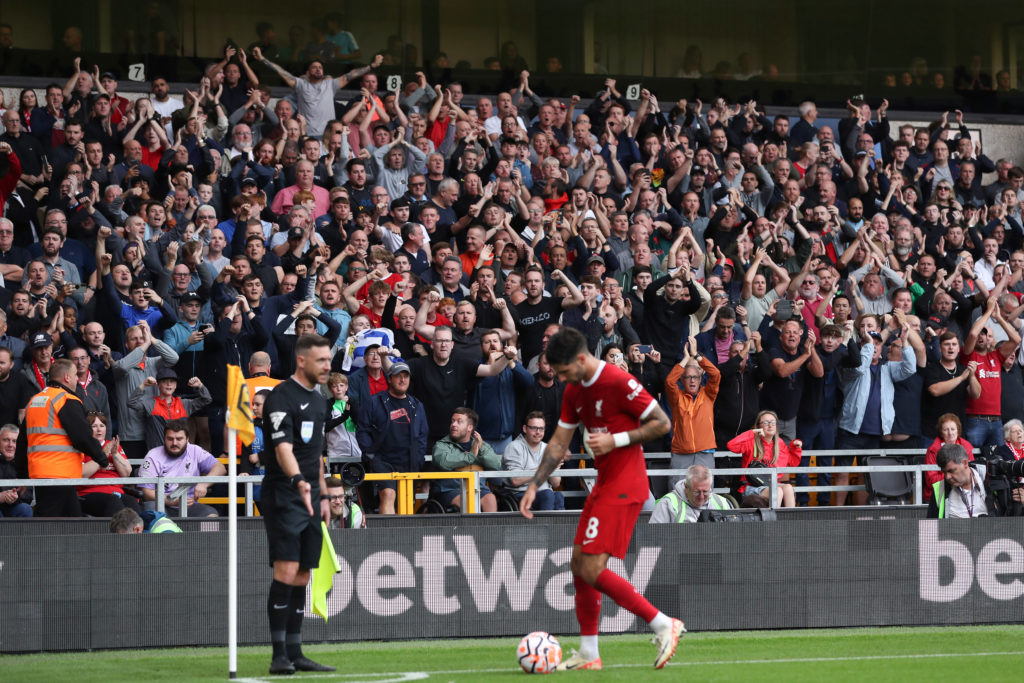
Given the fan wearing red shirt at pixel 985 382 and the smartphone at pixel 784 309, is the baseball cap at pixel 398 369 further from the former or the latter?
the fan wearing red shirt at pixel 985 382

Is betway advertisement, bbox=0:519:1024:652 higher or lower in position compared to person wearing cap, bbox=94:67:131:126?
lower

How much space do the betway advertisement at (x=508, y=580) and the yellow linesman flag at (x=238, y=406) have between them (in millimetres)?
2641

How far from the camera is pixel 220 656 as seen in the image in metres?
10.6

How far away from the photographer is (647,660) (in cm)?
1012

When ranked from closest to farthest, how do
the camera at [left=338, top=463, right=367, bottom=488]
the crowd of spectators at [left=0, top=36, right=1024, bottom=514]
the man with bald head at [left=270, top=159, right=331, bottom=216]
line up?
1. the camera at [left=338, top=463, right=367, bottom=488]
2. the crowd of spectators at [left=0, top=36, right=1024, bottom=514]
3. the man with bald head at [left=270, top=159, right=331, bottom=216]

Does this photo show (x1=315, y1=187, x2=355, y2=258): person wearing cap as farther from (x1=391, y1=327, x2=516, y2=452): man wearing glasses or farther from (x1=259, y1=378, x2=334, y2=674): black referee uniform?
(x1=259, y1=378, x2=334, y2=674): black referee uniform

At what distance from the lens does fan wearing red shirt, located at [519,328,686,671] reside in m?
9.17

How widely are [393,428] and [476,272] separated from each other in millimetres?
2615

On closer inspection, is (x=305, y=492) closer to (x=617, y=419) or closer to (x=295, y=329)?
(x=617, y=419)

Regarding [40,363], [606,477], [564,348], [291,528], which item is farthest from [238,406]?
[40,363]

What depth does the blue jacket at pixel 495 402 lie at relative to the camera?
14.8 m

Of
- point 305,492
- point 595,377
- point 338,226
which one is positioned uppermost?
point 338,226

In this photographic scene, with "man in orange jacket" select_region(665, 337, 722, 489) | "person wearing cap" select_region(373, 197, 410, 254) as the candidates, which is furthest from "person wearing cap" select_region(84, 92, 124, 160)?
"man in orange jacket" select_region(665, 337, 722, 489)

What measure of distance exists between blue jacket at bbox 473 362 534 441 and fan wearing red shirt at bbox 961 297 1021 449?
5.54 meters
